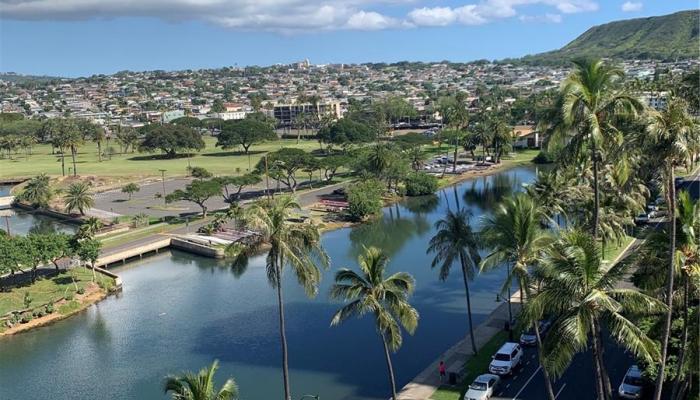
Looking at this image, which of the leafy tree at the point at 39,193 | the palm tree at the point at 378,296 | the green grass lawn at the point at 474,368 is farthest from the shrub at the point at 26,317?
the leafy tree at the point at 39,193

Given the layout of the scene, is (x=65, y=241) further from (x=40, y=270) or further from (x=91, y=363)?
(x=91, y=363)

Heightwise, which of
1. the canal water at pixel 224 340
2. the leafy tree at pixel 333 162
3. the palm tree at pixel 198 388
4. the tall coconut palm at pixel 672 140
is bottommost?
the canal water at pixel 224 340

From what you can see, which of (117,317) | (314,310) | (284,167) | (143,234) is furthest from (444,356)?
(284,167)

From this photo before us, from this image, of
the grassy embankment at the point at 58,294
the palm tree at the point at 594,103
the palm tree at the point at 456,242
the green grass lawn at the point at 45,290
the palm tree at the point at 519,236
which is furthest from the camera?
the green grass lawn at the point at 45,290

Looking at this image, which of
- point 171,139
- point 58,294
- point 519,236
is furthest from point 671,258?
point 171,139

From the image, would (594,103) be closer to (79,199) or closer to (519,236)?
(519,236)

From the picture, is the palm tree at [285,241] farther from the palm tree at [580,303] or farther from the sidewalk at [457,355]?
the sidewalk at [457,355]
